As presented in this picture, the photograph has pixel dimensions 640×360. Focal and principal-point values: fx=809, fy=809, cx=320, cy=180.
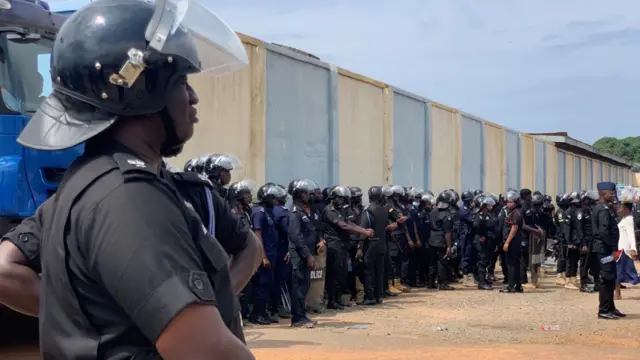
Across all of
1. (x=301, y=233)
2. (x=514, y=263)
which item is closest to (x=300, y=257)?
(x=301, y=233)

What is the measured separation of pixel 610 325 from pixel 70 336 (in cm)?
1085

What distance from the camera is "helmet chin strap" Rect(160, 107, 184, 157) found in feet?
6.01

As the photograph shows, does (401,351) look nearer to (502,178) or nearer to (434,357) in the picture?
(434,357)

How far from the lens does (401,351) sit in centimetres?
887

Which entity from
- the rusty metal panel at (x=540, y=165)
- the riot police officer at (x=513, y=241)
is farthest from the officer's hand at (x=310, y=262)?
the rusty metal panel at (x=540, y=165)

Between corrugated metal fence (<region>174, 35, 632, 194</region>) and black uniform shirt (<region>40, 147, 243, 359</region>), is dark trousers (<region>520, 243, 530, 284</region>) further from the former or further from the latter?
black uniform shirt (<region>40, 147, 243, 359</region>)

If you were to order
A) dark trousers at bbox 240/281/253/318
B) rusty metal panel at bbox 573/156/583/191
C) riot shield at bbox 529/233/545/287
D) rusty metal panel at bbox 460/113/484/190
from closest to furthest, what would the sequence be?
dark trousers at bbox 240/281/253/318, riot shield at bbox 529/233/545/287, rusty metal panel at bbox 460/113/484/190, rusty metal panel at bbox 573/156/583/191

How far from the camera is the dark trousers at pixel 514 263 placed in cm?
1522

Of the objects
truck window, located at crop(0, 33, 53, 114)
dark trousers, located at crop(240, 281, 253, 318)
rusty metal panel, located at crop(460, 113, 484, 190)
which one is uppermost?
rusty metal panel, located at crop(460, 113, 484, 190)

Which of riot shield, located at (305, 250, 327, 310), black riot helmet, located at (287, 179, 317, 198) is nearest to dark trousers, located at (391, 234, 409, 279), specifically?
riot shield, located at (305, 250, 327, 310)

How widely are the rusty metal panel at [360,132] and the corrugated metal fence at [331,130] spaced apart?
0.07ft

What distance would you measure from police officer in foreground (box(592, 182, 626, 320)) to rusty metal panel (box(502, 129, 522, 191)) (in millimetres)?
19664

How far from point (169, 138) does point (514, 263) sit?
1428cm

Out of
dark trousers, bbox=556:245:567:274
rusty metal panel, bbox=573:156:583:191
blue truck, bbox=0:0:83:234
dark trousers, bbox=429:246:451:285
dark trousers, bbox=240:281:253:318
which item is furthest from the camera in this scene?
rusty metal panel, bbox=573:156:583:191
